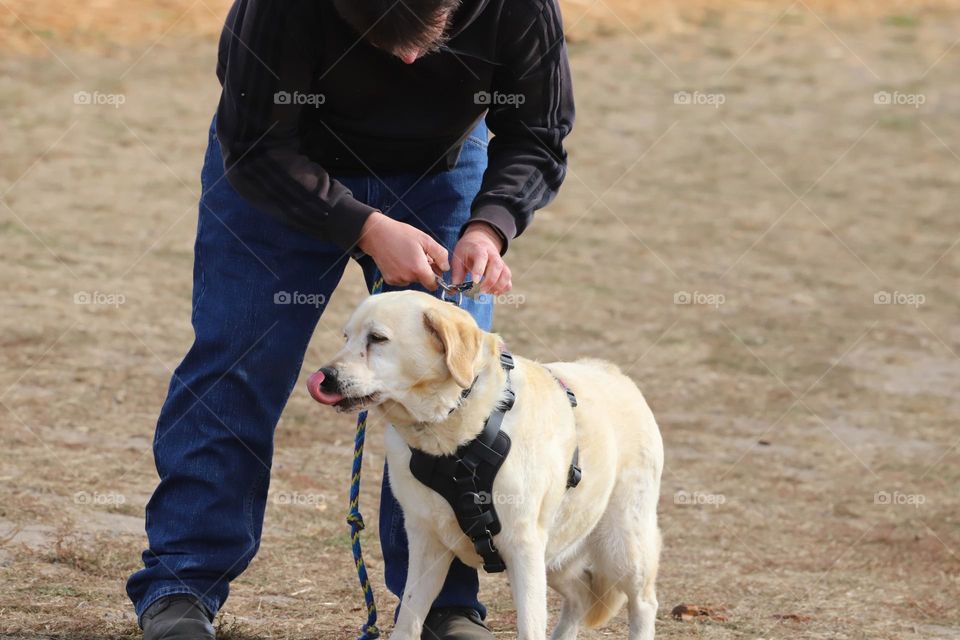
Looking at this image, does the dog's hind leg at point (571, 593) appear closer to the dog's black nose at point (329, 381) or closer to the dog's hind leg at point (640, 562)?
the dog's hind leg at point (640, 562)

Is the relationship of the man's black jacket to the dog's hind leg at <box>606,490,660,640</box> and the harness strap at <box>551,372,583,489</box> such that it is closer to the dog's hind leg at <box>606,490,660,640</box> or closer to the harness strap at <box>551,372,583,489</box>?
the harness strap at <box>551,372,583,489</box>

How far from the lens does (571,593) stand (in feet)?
14.1

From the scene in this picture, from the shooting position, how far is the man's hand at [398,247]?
11.6ft

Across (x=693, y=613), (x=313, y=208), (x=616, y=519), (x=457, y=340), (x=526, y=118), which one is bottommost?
(x=693, y=613)

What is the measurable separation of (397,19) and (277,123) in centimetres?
51

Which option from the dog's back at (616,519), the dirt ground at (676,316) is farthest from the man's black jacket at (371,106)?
the dirt ground at (676,316)

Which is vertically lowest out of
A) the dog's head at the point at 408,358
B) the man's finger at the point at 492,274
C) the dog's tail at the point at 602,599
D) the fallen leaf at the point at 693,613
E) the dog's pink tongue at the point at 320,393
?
the fallen leaf at the point at 693,613

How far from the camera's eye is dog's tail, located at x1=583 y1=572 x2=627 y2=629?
4.23 metres

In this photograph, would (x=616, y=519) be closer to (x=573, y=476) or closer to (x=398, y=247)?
(x=573, y=476)

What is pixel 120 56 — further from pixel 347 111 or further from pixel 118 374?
pixel 347 111

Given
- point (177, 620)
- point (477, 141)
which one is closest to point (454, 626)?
point (177, 620)

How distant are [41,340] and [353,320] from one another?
5.13 meters

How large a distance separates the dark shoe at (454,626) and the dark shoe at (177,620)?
0.62 m

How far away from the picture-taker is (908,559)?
592 centimetres
